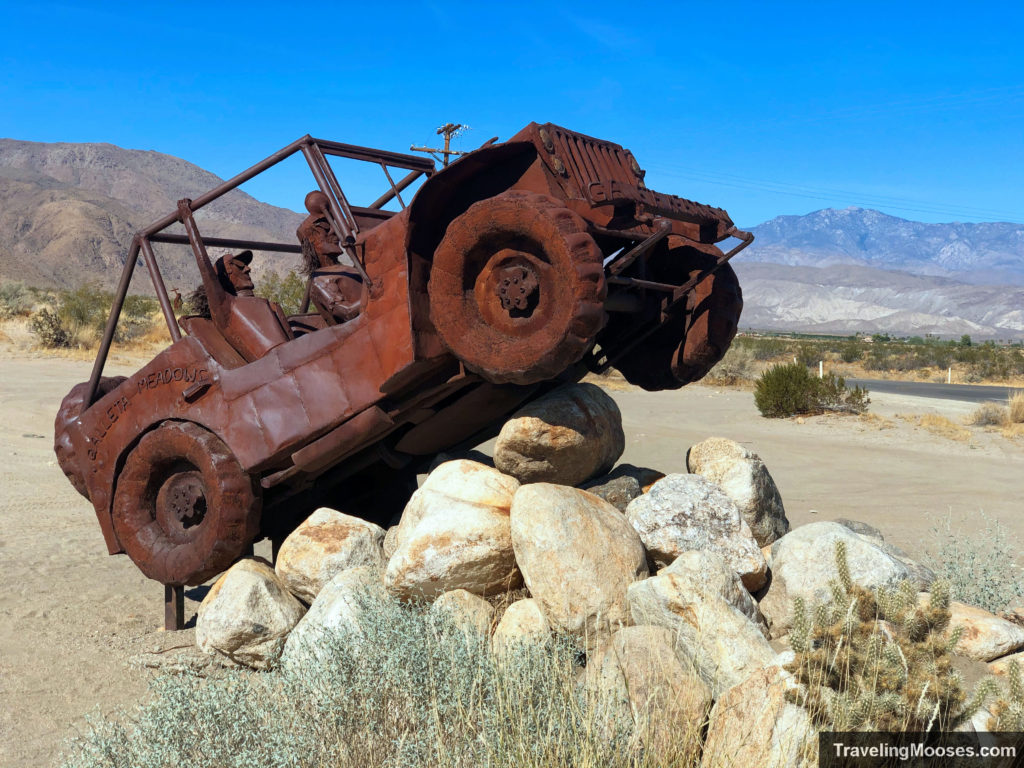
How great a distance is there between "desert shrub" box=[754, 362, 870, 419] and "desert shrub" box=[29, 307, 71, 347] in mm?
19725

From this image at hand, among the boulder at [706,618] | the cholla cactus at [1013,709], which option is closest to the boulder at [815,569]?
the boulder at [706,618]

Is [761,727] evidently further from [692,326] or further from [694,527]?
[692,326]

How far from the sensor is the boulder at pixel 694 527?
5.22m

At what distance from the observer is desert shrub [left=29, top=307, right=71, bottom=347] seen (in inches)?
1027

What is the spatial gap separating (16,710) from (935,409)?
22837 mm

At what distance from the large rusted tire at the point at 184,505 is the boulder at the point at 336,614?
36.2 inches

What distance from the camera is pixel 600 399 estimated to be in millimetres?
6195

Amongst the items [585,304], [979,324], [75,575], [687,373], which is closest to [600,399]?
[687,373]

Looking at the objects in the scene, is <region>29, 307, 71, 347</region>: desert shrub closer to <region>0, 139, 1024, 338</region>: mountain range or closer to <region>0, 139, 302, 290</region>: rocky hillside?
<region>0, 139, 302, 290</region>: rocky hillside

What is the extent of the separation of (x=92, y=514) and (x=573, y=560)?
311 inches

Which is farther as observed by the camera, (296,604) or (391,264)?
(296,604)

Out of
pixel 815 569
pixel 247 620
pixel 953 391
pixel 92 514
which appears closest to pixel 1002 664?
pixel 815 569

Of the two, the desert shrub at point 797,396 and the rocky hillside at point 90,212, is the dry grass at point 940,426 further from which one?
the rocky hillside at point 90,212

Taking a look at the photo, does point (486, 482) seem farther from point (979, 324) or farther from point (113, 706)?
point (979, 324)
